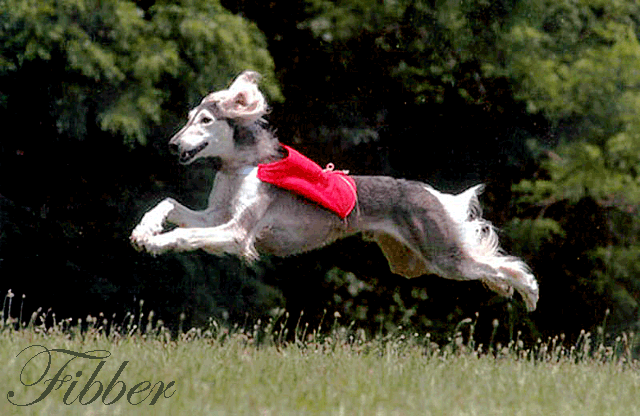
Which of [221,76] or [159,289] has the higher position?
[221,76]

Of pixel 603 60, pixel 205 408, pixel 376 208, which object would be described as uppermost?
pixel 603 60

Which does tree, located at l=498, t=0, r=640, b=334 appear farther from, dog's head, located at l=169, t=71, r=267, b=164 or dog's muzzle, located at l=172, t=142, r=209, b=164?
dog's muzzle, located at l=172, t=142, r=209, b=164

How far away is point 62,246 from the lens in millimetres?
13039

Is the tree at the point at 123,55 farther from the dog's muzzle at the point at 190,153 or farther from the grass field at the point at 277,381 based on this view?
the dog's muzzle at the point at 190,153

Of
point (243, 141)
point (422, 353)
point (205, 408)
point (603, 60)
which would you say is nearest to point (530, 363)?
point (422, 353)

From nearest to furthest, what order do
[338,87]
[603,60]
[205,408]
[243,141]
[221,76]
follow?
[205,408]
[243,141]
[221,76]
[603,60]
[338,87]

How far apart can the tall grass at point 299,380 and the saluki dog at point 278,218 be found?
0.52 m

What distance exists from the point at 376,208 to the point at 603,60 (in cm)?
530

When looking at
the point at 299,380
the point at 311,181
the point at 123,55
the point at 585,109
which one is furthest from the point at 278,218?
the point at 585,109

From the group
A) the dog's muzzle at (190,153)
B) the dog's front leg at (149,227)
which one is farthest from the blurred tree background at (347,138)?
the dog's front leg at (149,227)

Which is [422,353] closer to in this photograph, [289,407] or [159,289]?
[289,407]

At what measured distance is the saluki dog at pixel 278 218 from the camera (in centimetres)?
740

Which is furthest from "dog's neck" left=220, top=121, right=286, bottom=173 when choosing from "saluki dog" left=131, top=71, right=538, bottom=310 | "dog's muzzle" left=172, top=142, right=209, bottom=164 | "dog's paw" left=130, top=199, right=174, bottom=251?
"dog's paw" left=130, top=199, right=174, bottom=251

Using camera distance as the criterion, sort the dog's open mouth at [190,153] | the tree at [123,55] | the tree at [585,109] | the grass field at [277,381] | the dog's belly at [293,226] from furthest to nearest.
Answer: the tree at [585,109], the tree at [123,55], the dog's belly at [293,226], the dog's open mouth at [190,153], the grass field at [277,381]
